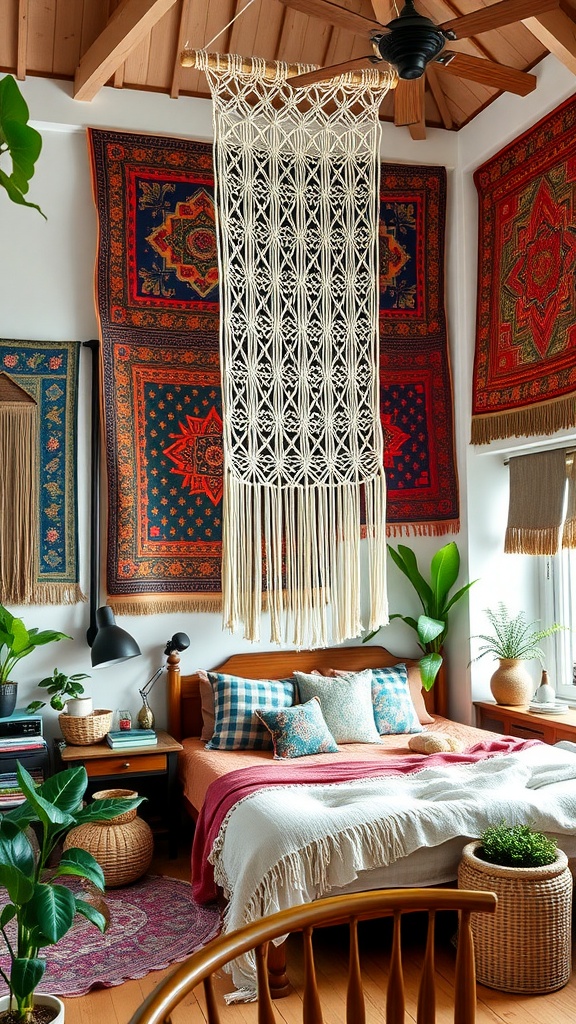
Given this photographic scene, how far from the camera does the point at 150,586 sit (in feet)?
14.4

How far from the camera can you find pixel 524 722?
14.5 ft

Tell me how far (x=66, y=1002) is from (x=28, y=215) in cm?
339

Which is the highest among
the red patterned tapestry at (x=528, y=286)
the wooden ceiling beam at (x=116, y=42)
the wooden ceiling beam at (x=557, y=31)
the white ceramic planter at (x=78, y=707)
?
the wooden ceiling beam at (x=116, y=42)

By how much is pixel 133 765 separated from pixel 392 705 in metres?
1.28

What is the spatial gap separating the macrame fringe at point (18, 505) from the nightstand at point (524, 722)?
2352 mm

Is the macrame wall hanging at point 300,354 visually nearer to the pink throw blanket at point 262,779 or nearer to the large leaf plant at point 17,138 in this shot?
the pink throw blanket at point 262,779

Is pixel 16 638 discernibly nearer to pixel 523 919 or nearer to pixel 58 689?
pixel 58 689

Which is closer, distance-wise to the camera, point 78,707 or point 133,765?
point 133,765

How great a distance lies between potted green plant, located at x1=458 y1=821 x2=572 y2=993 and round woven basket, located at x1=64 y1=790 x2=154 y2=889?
1448mm

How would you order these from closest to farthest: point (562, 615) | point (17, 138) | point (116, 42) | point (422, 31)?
point (17, 138) < point (422, 31) < point (116, 42) < point (562, 615)

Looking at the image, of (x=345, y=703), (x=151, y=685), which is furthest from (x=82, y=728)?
(x=345, y=703)

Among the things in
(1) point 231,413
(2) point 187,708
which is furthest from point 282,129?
(2) point 187,708

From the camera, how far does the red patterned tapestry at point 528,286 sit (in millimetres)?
4117

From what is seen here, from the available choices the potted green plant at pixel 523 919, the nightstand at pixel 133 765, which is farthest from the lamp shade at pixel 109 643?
the potted green plant at pixel 523 919
